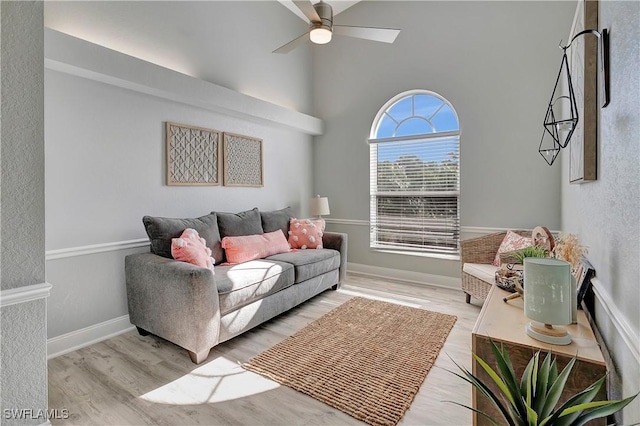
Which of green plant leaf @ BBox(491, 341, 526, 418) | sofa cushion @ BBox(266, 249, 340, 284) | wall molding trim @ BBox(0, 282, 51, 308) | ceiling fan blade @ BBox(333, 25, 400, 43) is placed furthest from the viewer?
sofa cushion @ BBox(266, 249, 340, 284)

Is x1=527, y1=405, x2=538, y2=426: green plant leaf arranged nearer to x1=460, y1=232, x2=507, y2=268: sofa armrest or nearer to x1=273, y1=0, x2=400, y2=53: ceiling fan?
x1=273, y1=0, x2=400, y2=53: ceiling fan

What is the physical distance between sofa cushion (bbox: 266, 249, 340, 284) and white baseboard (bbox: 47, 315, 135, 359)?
4.69ft

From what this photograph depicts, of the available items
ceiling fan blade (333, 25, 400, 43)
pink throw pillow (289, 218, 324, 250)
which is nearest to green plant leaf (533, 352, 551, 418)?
ceiling fan blade (333, 25, 400, 43)

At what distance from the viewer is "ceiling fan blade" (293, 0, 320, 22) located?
7.14ft

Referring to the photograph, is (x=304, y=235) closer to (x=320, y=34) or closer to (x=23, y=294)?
(x=320, y=34)

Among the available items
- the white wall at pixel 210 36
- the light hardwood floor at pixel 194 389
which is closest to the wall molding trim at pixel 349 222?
the white wall at pixel 210 36

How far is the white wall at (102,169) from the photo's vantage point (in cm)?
238

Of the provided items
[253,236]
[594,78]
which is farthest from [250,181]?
[594,78]

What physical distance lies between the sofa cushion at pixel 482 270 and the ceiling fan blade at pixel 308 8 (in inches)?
106

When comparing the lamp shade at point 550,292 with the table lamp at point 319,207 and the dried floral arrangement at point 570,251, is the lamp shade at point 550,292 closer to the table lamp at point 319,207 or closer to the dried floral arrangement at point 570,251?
the dried floral arrangement at point 570,251

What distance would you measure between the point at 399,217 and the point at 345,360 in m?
2.60

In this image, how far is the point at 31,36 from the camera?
1530 millimetres

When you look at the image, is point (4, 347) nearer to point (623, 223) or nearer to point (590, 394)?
point (590, 394)

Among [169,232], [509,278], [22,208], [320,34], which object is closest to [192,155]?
[169,232]
